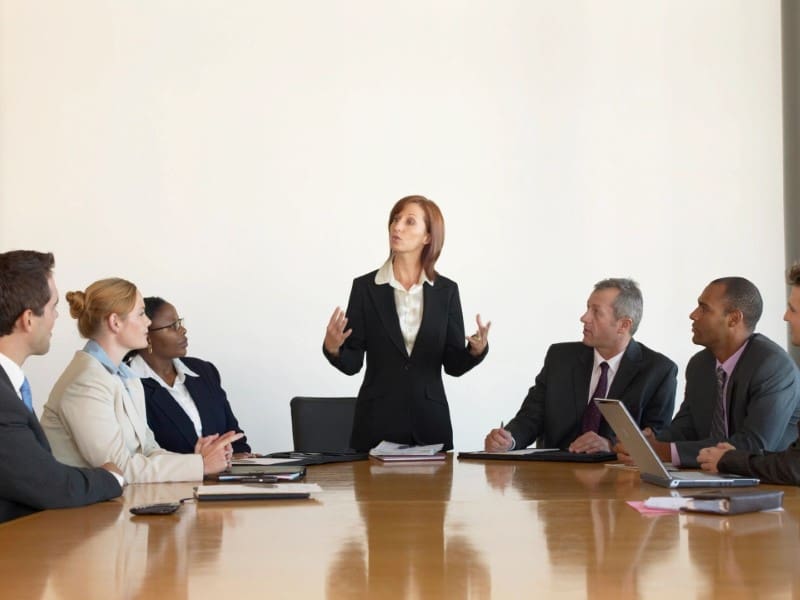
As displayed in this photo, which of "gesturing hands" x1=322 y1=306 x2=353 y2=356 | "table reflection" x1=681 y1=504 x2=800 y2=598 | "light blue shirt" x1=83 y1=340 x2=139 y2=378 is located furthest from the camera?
"gesturing hands" x1=322 y1=306 x2=353 y2=356

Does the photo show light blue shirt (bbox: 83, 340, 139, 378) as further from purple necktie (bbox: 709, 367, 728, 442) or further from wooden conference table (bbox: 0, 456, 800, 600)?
purple necktie (bbox: 709, 367, 728, 442)

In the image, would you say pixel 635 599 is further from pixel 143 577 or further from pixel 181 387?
pixel 181 387

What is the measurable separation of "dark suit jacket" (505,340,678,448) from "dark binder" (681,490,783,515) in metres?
1.83

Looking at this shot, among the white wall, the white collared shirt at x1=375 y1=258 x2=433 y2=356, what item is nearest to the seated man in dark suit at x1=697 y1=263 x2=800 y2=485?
the white collared shirt at x1=375 y1=258 x2=433 y2=356

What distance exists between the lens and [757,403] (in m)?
3.58

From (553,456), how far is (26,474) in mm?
1867

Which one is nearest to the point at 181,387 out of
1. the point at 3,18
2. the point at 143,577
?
the point at 3,18

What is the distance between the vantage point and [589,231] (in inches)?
235

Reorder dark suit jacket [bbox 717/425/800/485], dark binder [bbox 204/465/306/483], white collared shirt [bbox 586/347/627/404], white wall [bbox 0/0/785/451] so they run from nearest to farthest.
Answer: dark suit jacket [bbox 717/425/800/485] → dark binder [bbox 204/465/306/483] → white collared shirt [bbox 586/347/627/404] → white wall [bbox 0/0/785/451]

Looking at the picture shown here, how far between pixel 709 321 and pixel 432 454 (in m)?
1.10

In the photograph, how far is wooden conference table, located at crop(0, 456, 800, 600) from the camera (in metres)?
1.65

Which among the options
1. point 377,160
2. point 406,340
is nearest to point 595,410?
point 406,340

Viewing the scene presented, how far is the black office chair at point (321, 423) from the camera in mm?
4762

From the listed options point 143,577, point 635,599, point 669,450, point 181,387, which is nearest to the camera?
point 635,599
